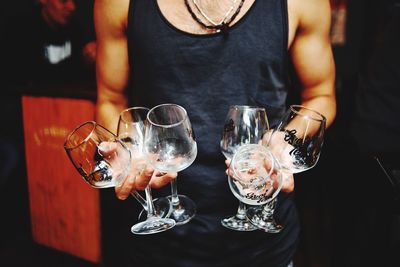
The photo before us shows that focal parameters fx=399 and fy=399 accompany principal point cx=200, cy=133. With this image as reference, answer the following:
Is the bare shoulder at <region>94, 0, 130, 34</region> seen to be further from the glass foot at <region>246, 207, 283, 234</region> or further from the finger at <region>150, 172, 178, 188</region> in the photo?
the glass foot at <region>246, 207, 283, 234</region>

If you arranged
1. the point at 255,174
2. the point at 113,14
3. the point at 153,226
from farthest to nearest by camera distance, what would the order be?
the point at 113,14
the point at 153,226
the point at 255,174

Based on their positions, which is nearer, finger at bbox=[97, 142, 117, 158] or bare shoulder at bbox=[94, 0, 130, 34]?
finger at bbox=[97, 142, 117, 158]

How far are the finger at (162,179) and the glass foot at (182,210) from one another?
0.14m

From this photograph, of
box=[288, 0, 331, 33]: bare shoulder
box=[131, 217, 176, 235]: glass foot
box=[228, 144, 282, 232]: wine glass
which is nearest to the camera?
box=[228, 144, 282, 232]: wine glass

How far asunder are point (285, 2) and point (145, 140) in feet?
1.77

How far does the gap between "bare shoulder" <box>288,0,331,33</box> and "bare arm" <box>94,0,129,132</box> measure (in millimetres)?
466

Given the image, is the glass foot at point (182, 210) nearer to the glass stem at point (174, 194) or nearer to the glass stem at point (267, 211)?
the glass stem at point (174, 194)

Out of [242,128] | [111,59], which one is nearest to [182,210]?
[242,128]

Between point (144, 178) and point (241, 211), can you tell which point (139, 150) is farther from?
point (241, 211)

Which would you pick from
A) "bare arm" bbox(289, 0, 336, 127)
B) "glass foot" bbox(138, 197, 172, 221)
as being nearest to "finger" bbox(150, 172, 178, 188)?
"glass foot" bbox(138, 197, 172, 221)

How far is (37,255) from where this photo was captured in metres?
2.80

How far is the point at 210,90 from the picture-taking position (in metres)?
1.08

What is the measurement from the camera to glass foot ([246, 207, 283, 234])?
3.27ft

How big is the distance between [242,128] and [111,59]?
47cm
